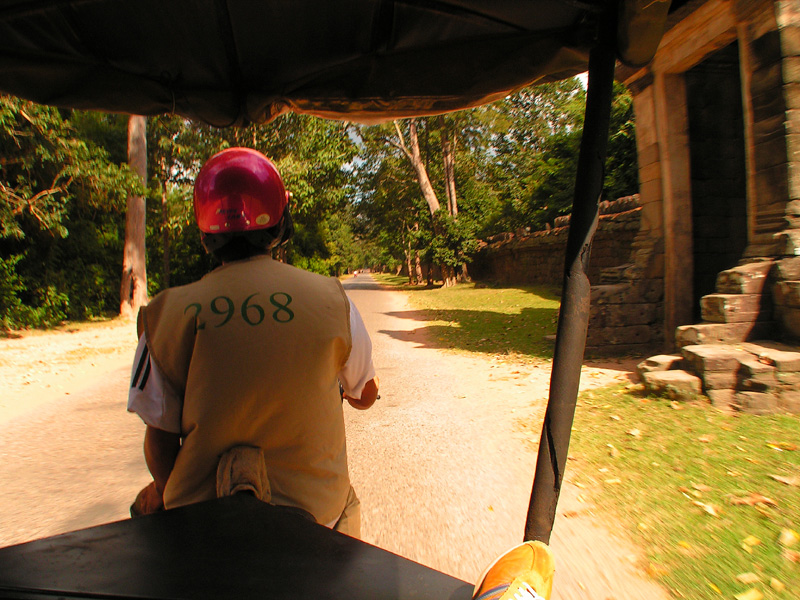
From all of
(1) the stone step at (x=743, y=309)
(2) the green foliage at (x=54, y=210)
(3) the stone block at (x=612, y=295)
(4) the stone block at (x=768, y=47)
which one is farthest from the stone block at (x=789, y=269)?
(2) the green foliage at (x=54, y=210)

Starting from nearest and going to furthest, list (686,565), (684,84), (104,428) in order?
(686,565), (104,428), (684,84)

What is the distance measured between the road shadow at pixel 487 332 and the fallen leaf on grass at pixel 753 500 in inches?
208

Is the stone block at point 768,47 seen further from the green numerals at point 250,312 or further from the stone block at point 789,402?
the green numerals at point 250,312

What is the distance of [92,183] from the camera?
13.1 metres

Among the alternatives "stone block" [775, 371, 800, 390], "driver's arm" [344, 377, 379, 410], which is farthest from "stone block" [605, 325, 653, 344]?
"driver's arm" [344, 377, 379, 410]

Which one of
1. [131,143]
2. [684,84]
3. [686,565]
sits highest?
[131,143]

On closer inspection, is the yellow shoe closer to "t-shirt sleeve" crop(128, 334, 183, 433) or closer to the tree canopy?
"t-shirt sleeve" crop(128, 334, 183, 433)

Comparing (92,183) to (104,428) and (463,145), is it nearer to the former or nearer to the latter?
(104,428)

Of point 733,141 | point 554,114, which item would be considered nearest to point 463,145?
point 554,114

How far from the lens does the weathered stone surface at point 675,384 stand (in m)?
5.52

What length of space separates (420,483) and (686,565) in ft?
5.86

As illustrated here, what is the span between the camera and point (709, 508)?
130 inches

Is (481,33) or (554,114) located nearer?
(481,33)

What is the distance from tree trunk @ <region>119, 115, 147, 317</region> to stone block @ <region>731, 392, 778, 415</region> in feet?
47.4
